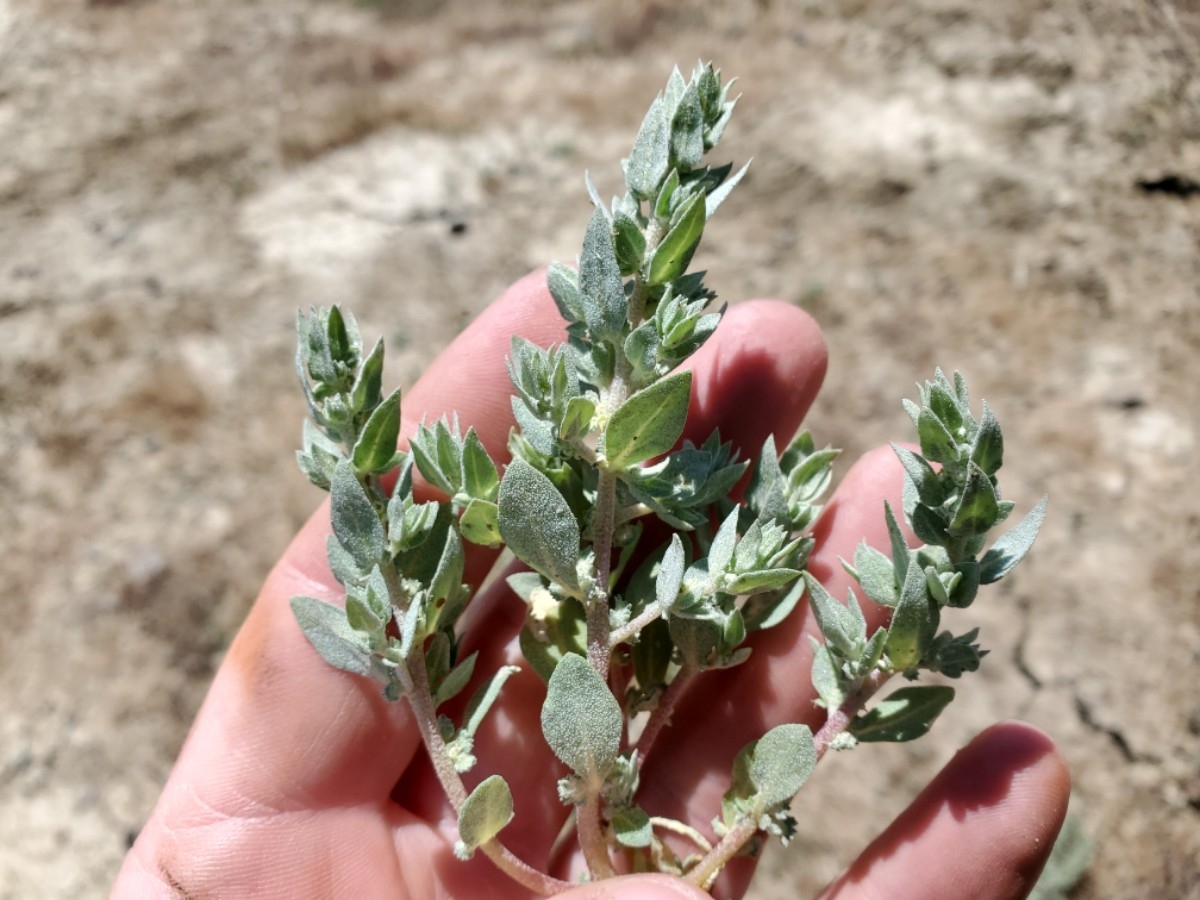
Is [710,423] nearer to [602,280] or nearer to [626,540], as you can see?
[626,540]

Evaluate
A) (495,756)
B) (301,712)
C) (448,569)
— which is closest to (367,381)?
(448,569)

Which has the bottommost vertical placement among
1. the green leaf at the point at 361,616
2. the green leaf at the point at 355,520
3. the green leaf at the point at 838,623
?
the green leaf at the point at 838,623

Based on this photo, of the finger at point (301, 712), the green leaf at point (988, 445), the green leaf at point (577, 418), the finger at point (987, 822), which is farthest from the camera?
the finger at point (301, 712)

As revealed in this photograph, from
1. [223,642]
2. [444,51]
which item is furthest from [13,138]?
[223,642]

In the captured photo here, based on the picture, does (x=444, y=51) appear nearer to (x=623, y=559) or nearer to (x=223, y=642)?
(x=223, y=642)

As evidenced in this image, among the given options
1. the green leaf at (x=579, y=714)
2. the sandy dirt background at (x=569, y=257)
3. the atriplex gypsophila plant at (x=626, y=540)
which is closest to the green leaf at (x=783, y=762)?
the atriplex gypsophila plant at (x=626, y=540)

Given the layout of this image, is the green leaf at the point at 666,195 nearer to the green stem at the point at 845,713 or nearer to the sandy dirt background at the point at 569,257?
the green stem at the point at 845,713
